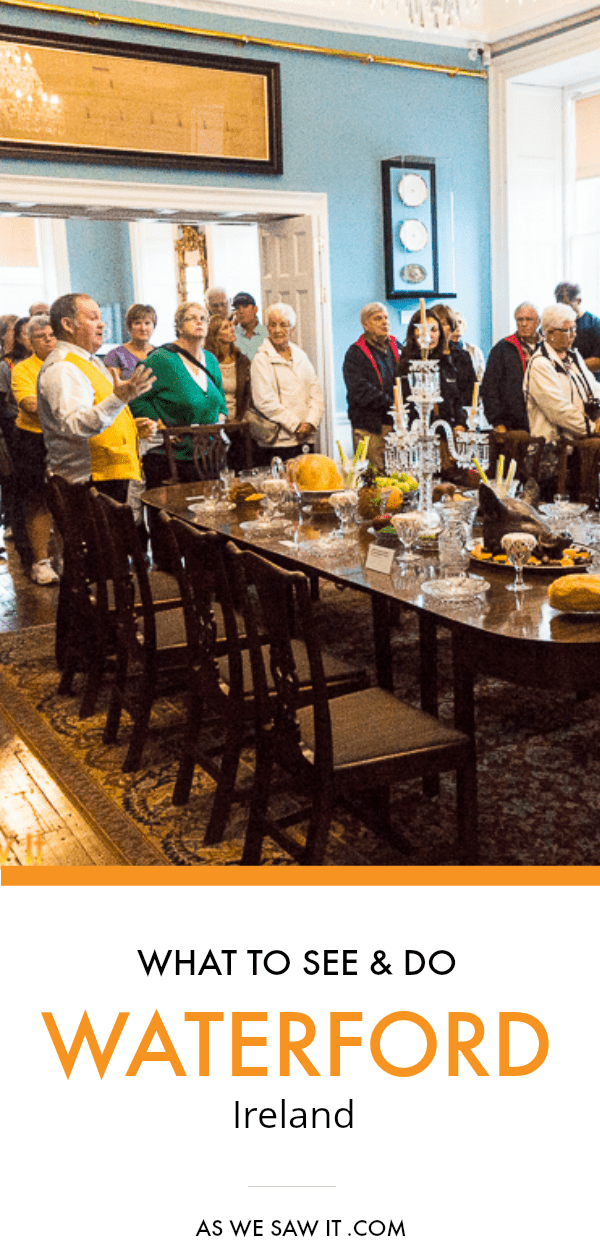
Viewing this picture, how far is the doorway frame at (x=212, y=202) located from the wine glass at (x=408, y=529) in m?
Answer: 4.56

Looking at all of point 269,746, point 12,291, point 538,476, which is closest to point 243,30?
point 538,476

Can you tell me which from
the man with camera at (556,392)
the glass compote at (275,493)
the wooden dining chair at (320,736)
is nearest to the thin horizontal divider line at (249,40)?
the man with camera at (556,392)

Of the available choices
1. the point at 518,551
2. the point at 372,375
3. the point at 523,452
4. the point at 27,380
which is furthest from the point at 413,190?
the point at 518,551

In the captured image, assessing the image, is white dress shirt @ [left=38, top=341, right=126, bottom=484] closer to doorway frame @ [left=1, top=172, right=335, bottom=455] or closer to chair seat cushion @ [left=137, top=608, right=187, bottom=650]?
chair seat cushion @ [left=137, top=608, right=187, bottom=650]

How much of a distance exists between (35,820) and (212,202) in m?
5.31

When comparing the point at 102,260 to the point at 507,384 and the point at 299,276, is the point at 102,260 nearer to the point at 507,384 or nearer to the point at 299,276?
the point at 299,276

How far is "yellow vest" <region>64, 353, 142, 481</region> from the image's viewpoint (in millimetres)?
4484

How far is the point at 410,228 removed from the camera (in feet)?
27.3

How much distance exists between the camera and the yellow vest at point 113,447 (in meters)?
4.48

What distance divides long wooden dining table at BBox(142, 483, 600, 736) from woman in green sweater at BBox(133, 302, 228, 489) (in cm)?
212

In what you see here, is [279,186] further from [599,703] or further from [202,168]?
[599,703]

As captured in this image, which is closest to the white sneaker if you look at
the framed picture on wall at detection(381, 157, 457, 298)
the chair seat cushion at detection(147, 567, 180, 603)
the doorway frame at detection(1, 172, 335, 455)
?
the chair seat cushion at detection(147, 567, 180, 603)

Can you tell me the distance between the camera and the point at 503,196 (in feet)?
28.6

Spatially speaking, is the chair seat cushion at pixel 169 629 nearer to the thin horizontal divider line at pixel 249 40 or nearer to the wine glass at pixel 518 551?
the wine glass at pixel 518 551
